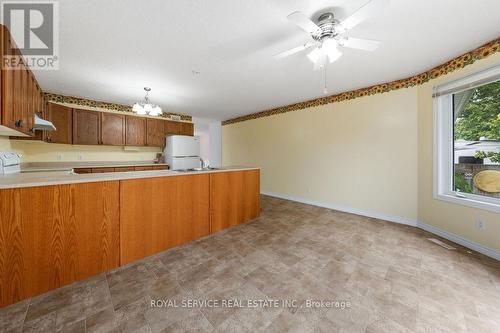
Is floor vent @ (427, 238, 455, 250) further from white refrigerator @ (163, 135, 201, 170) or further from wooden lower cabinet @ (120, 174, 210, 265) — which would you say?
white refrigerator @ (163, 135, 201, 170)

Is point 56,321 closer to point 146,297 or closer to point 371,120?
point 146,297

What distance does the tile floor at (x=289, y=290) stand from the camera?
4.11 feet

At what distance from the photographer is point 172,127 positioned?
16.3 ft

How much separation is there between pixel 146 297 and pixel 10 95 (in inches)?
83.0

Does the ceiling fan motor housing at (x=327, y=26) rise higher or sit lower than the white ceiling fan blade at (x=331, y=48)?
higher

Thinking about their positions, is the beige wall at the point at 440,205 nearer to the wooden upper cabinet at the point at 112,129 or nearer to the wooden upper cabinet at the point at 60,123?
the wooden upper cabinet at the point at 112,129

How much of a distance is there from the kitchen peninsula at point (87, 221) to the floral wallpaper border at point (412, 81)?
2.81m

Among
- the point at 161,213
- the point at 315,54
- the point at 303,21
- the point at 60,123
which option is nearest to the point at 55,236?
the point at 161,213

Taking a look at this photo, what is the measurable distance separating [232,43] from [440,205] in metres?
3.39

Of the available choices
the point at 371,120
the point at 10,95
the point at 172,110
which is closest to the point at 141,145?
the point at 172,110

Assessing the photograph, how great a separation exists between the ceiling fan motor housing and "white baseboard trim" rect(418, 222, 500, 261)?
2.82m

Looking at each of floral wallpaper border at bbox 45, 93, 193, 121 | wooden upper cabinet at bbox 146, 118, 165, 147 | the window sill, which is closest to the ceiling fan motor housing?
the window sill

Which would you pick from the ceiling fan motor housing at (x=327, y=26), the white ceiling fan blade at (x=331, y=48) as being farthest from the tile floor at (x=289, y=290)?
the ceiling fan motor housing at (x=327, y=26)

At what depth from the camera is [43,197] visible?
58.8 inches
